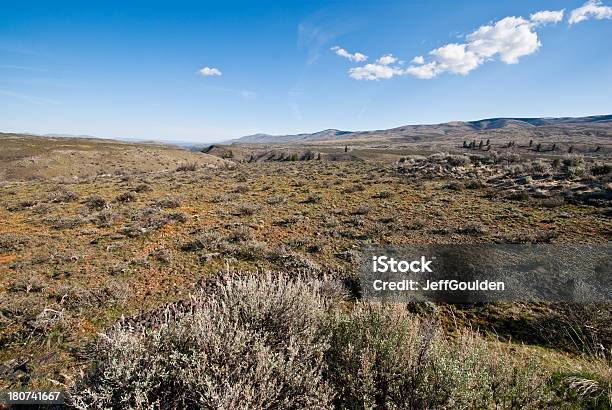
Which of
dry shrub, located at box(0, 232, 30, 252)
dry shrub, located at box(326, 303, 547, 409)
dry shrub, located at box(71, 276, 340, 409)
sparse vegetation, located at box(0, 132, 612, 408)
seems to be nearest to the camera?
dry shrub, located at box(71, 276, 340, 409)

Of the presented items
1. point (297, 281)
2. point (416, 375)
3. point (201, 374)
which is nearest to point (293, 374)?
point (201, 374)

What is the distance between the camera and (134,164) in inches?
2034

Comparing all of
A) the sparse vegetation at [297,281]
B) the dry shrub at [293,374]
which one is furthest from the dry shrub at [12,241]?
the dry shrub at [293,374]

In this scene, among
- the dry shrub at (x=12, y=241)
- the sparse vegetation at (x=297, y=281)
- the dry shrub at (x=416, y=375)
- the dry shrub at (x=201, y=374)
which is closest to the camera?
the dry shrub at (x=201, y=374)

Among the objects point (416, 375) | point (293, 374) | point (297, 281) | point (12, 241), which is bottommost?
point (12, 241)

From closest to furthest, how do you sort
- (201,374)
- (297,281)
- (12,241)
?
(201,374) → (297,281) → (12,241)

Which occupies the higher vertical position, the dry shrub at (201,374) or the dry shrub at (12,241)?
the dry shrub at (201,374)

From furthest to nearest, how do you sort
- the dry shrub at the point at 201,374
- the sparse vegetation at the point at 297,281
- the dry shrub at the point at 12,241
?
the dry shrub at the point at 12,241
the sparse vegetation at the point at 297,281
the dry shrub at the point at 201,374

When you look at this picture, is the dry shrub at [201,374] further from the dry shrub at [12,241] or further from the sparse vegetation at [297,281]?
the dry shrub at [12,241]

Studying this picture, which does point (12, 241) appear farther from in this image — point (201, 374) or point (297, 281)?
point (201, 374)

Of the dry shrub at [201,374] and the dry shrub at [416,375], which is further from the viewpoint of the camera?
the dry shrub at [416,375]

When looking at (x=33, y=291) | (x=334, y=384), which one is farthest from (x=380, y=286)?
(x=33, y=291)

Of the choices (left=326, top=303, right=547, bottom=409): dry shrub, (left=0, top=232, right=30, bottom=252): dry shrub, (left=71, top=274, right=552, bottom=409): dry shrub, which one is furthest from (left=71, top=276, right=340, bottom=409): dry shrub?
(left=0, top=232, right=30, bottom=252): dry shrub

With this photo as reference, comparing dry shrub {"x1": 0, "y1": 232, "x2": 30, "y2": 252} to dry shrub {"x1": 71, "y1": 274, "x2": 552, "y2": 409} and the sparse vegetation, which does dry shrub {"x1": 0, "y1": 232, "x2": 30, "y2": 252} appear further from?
dry shrub {"x1": 71, "y1": 274, "x2": 552, "y2": 409}
